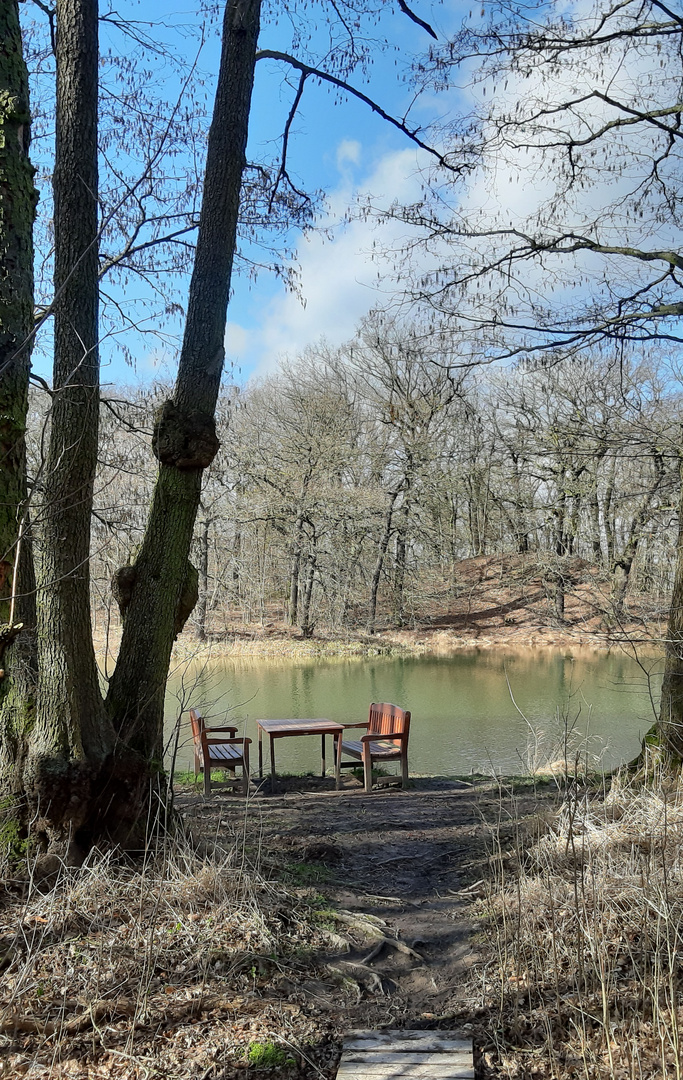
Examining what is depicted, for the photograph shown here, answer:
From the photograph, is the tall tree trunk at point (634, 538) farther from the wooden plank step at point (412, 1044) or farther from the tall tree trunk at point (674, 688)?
the wooden plank step at point (412, 1044)

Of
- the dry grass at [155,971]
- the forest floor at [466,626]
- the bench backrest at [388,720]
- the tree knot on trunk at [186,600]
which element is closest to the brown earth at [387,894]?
the dry grass at [155,971]

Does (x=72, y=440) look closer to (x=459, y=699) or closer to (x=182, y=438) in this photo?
(x=182, y=438)

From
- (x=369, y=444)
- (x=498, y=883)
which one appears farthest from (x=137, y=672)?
(x=369, y=444)

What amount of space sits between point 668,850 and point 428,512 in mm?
24174

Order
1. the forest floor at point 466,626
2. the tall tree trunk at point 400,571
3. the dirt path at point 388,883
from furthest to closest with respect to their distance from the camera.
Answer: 1. the tall tree trunk at point 400,571
2. the forest floor at point 466,626
3. the dirt path at point 388,883

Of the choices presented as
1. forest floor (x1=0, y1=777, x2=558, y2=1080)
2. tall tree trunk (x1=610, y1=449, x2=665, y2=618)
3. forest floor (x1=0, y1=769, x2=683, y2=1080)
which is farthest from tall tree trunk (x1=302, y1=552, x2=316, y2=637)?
forest floor (x1=0, y1=769, x2=683, y2=1080)

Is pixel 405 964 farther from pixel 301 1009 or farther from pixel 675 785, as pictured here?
pixel 675 785

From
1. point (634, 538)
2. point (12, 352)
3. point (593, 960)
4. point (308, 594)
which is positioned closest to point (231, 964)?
point (593, 960)

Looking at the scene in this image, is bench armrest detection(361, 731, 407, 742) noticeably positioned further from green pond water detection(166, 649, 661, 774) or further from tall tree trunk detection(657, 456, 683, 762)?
tall tree trunk detection(657, 456, 683, 762)

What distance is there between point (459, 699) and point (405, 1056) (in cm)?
1302

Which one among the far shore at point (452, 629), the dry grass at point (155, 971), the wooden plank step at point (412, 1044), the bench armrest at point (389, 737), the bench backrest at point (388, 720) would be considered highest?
the far shore at point (452, 629)

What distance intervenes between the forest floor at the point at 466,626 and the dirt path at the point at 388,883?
15.8m

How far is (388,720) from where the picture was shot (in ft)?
29.5

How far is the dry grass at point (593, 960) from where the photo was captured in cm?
281
